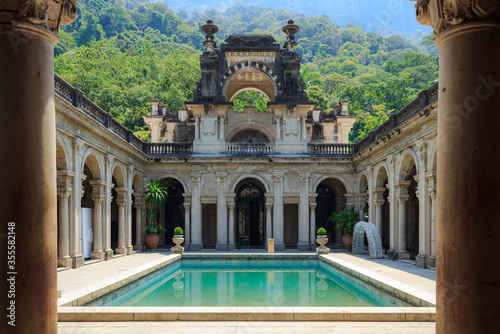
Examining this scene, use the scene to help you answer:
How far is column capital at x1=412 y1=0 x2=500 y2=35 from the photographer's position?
3.40 meters

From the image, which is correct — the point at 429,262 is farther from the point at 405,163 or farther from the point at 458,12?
the point at 458,12

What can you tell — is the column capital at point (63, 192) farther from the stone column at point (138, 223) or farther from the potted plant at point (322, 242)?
the potted plant at point (322, 242)

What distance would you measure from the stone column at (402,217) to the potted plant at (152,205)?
12.7m

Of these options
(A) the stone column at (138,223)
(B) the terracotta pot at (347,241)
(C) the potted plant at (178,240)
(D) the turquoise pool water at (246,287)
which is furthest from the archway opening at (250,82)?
(D) the turquoise pool water at (246,287)

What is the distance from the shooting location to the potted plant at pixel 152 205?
86.0 ft

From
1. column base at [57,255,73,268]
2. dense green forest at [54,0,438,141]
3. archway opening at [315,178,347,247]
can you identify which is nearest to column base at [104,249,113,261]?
column base at [57,255,73,268]

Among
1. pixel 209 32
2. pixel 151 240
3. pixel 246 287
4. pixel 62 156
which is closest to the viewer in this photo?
pixel 246 287

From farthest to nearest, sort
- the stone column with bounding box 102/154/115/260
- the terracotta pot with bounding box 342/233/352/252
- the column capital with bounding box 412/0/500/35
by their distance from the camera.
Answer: the terracotta pot with bounding box 342/233/352/252
the stone column with bounding box 102/154/115/260
the column capital with bounding box 412/0/500/35

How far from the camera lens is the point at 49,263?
138 inches

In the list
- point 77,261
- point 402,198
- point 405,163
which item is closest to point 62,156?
point 77,261

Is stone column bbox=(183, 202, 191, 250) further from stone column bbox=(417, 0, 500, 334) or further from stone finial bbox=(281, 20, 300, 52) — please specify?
stone column bbox=(417, 0, 500, 334)

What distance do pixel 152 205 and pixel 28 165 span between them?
23.8 metres

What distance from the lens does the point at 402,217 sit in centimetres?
2041

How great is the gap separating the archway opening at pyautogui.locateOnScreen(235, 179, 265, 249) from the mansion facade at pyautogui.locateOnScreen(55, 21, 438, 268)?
0.21 feet
